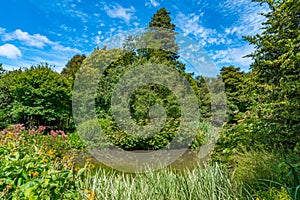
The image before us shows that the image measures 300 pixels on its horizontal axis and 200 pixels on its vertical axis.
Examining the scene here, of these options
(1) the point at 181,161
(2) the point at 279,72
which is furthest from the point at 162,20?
(2) the point at 279,72

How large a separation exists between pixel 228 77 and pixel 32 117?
9.97 meters

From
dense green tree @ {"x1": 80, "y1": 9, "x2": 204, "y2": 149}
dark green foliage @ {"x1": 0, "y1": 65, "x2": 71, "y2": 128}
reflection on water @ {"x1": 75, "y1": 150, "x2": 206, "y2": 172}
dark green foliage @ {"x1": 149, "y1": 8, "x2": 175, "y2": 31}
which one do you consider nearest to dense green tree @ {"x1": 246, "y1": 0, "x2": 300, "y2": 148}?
reflection on water @ {"x1": 75, "y1": 150, "x2": 206, "y2": 172}

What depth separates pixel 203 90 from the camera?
10.5 m

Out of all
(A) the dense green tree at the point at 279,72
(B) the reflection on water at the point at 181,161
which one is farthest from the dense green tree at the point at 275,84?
(B) the reflection on water at the point at 181,161

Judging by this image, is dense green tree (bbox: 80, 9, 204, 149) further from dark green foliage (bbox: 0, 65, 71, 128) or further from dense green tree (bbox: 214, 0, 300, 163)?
dense green tree (bbox: 214, 0, 300, 163)

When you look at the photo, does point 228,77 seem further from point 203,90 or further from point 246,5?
point 246,5

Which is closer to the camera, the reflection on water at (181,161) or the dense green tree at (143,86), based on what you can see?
the reflection on water at (181,161)

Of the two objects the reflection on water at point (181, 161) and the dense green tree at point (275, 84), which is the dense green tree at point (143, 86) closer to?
the reflection on water at point (181, 161)

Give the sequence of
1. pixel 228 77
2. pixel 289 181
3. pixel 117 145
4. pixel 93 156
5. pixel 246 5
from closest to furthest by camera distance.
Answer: pixel 289 181 → pixel 246 5 → pixel 93 156 → pixel 117 145 → pixel 228 77

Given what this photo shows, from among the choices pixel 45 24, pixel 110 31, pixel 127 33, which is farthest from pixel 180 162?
pixel 45 24

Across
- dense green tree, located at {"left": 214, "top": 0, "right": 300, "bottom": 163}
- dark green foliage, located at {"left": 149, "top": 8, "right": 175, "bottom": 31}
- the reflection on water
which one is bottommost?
the reflection on water

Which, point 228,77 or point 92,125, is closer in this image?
point 92,125

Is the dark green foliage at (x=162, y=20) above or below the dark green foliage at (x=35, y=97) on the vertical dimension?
above

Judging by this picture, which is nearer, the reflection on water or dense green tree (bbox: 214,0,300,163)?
dense green tree (bbox: 214,0,300,163)
